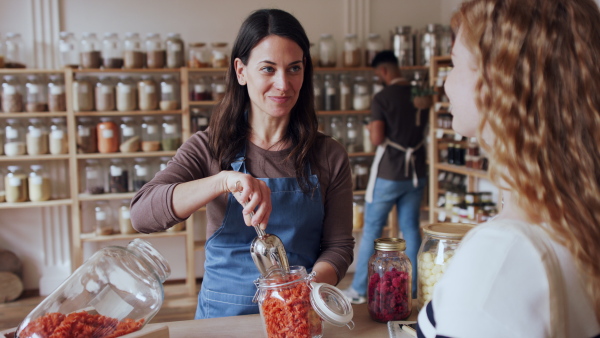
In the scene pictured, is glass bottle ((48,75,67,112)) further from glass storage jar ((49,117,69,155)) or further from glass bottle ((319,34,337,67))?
Answer: glass bottle ((319,34,337,67))

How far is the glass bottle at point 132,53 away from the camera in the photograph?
364cm

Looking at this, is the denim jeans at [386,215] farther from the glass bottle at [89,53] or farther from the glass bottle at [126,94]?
the glass bottle at [89,53]

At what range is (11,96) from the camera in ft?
11.5

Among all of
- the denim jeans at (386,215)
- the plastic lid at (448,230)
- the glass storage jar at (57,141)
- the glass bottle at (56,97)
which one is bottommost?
the denim jeans at (386,215)

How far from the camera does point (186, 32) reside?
394cm

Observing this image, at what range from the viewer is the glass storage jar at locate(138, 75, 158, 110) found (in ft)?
12.1

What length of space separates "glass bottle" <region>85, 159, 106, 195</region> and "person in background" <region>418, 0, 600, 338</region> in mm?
3389

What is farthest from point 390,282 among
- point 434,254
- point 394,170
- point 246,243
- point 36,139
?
point 36,139

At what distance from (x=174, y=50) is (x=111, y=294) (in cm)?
296

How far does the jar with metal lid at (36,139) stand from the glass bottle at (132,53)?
0.69 metres

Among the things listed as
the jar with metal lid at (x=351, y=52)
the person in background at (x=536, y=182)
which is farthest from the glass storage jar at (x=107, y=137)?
the person in background at (x=536, y=182)

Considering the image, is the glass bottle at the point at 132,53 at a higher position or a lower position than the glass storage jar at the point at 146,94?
higher

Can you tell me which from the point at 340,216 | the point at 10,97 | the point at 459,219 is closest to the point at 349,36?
the point at 459,219

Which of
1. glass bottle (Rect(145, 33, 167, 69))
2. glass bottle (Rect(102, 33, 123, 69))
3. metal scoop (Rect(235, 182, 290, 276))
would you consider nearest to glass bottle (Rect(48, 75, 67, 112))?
glass bottle (Rect(102, 33, 123, 69))
